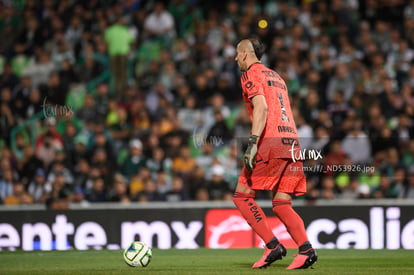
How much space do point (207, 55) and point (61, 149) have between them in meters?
3.47

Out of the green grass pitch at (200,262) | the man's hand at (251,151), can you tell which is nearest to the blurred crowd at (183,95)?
the green grass pitch at (200,262)

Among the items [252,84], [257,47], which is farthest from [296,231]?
[257,47]

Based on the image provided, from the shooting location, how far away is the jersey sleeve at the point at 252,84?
26.8ft

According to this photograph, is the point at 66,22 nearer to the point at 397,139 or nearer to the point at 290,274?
the point at 397,139

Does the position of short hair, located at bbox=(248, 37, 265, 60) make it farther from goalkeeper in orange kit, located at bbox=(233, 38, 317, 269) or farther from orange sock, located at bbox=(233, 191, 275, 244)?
orange sock, located at bbox=(233, 191, 275, 244)

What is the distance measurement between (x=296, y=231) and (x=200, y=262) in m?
1.45

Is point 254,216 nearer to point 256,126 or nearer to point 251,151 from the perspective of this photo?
point 251,151

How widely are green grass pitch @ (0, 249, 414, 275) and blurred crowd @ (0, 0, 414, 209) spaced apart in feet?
8.25

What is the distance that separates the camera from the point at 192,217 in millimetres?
12594

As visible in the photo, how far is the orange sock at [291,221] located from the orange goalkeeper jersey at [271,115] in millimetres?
444

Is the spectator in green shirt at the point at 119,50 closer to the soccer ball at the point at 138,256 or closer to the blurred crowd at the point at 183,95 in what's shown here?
the blurred crowd at the point at 183,95

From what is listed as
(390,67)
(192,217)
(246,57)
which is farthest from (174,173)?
(246,57)

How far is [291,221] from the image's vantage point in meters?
8.15

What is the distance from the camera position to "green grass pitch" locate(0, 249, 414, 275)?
8.16 m
